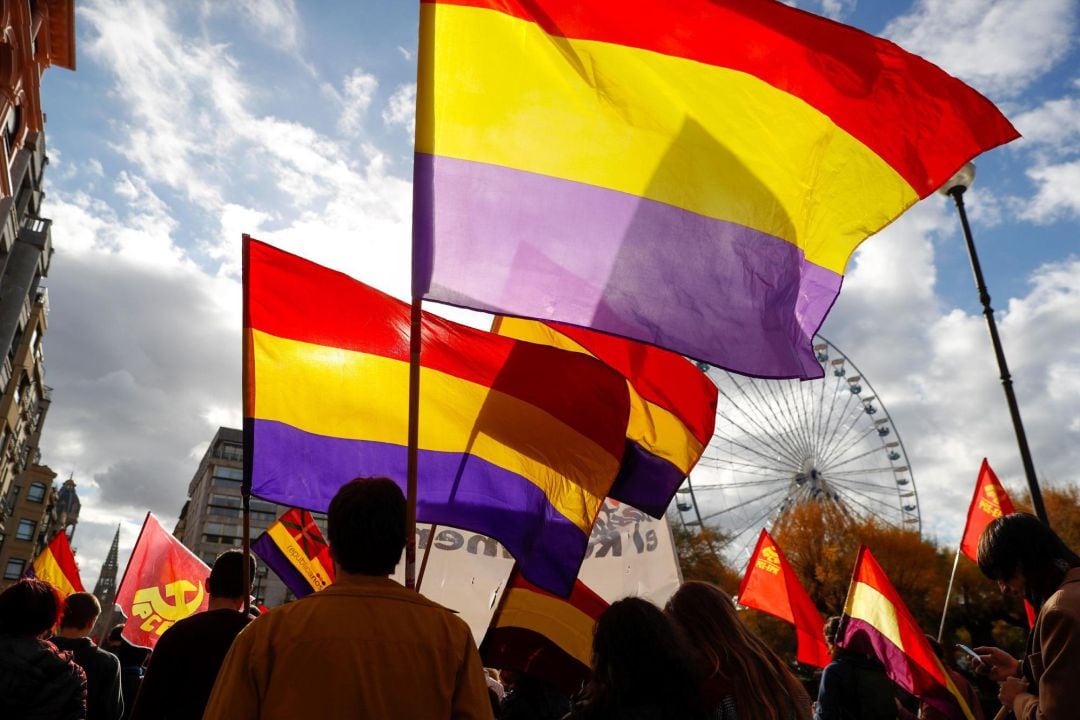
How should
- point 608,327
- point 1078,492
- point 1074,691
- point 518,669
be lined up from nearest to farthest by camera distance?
point 1074,691 < point 608,327 < point 518,669 < point 1078,492

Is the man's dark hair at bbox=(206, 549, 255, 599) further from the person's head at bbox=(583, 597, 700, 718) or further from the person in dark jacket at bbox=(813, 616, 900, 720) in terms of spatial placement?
the person in dark jacket at bbox=(813, 616, 900, 720)

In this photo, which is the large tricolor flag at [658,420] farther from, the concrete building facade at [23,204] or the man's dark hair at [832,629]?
the concrete building facade at [23,204]

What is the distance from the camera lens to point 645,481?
213 inches

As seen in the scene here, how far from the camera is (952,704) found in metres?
6.62

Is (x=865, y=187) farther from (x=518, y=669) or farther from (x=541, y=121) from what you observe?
(x=518, y=669)

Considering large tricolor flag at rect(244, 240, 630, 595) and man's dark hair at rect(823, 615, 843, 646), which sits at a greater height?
large tricolor flag at rect(244, 240, 630, 595)

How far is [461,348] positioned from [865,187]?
2471mm

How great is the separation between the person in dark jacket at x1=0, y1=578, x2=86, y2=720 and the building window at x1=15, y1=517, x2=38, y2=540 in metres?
76.3

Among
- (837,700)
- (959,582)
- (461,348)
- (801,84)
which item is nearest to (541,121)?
(801,84)

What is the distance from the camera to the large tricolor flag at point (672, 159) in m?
3.57

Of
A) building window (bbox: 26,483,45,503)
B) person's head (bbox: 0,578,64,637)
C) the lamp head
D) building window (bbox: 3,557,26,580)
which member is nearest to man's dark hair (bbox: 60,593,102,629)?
person's head (bbox: 0,578,64,637)

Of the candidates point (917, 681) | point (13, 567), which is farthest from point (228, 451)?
point (917, 681)

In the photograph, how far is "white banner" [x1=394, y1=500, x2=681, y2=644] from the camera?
578 cm

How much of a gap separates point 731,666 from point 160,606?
27.4ft
